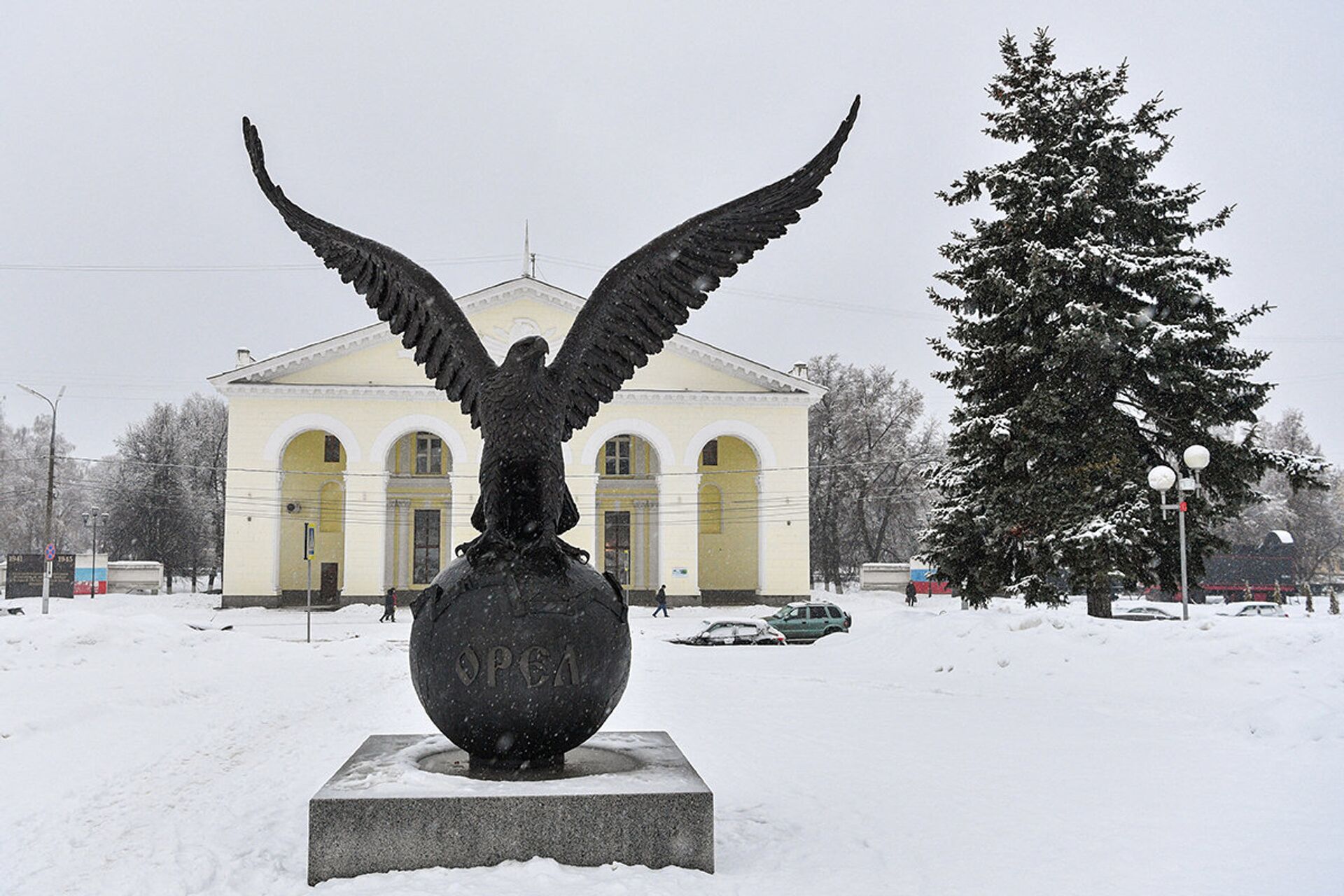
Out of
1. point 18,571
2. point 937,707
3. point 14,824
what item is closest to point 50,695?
point 14,824

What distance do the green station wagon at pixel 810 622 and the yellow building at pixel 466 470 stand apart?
11134 millimetres

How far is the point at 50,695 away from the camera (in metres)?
12.0

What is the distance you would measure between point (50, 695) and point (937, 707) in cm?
1033

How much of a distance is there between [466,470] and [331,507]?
24.7ft

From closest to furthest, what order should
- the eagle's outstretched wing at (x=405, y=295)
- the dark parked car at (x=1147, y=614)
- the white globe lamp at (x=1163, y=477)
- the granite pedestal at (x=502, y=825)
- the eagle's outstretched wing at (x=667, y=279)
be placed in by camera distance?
the granite pedestal at (x=502, y=825)
the eagle's outstretched wing at (x=667, y=279)
the eagle's outstretched wing at (x=405, y=295)
the white globe lamp at (x=1163, y=477)
the dark parked car at (x=1147, y=614)

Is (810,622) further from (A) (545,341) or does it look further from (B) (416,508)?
(A) (545,341)

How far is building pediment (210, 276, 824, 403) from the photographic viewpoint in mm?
36344

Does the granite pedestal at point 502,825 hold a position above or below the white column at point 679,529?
below

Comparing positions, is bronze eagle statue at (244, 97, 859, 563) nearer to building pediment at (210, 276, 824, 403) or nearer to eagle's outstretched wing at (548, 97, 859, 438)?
eagle's outstretched wing at (548, 97, 859, 438)

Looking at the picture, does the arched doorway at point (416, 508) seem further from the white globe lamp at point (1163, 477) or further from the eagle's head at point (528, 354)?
the eagle's head at point (528, 354)

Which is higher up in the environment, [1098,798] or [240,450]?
[240,450]

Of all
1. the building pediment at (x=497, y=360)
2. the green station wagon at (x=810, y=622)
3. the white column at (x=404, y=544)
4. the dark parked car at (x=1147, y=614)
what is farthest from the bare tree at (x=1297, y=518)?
the white column at (x=404, y=544)

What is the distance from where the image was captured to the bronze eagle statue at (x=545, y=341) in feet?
19.4

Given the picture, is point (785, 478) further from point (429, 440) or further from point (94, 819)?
point (94, 819)
